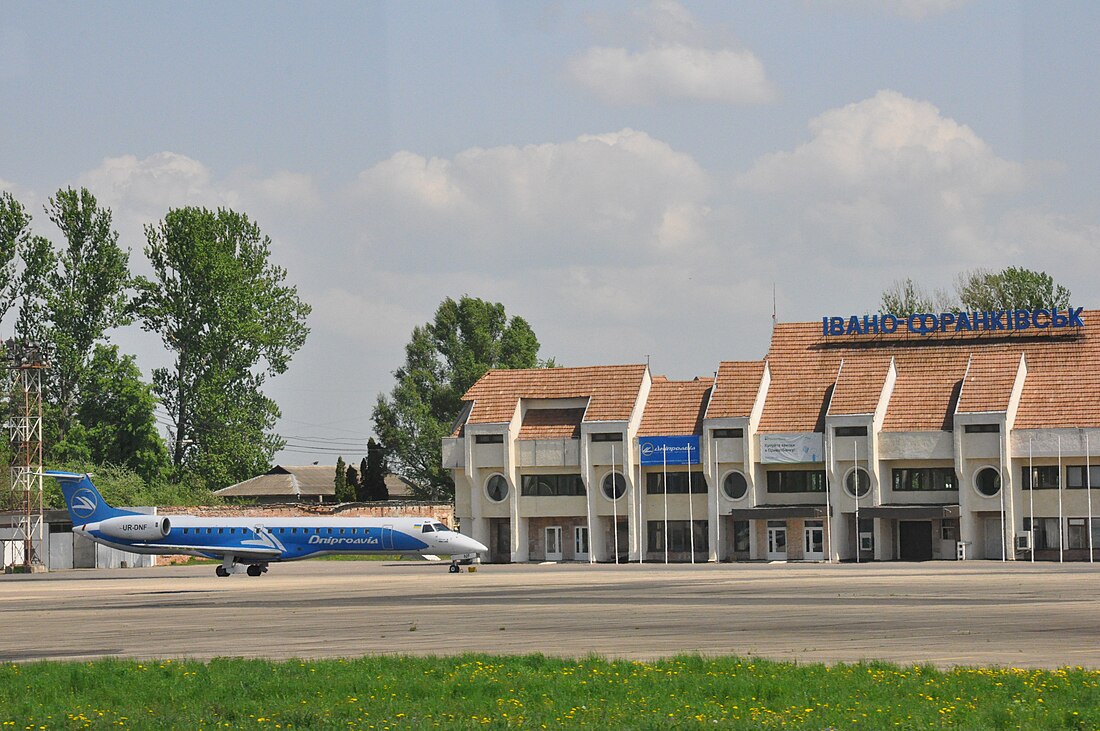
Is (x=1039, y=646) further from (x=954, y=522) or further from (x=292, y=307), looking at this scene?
(x=292, y=307)

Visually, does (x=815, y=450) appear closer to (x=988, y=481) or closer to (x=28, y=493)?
(x=988, y=481)

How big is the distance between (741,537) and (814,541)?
4.81 m

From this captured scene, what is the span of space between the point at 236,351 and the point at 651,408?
115ft

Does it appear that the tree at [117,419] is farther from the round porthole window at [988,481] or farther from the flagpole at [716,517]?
the round porthole window at [988,481]

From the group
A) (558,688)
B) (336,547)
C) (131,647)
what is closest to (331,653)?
(131,647)

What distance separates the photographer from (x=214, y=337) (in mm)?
115000

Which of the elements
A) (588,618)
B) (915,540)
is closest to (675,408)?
(915,540)

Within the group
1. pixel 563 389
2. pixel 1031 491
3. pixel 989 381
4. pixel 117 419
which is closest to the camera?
pixel 1031 491

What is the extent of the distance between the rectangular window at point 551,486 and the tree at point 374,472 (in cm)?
3689

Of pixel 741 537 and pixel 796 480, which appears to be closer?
pixel 796 480

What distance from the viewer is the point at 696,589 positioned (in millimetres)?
52625

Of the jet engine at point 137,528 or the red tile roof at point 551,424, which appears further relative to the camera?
the red tile roof at point 551,424

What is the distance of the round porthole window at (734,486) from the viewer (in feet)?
309

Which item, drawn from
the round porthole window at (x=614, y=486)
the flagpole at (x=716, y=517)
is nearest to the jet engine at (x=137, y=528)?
the round porthole window at (x=614, y=486)
